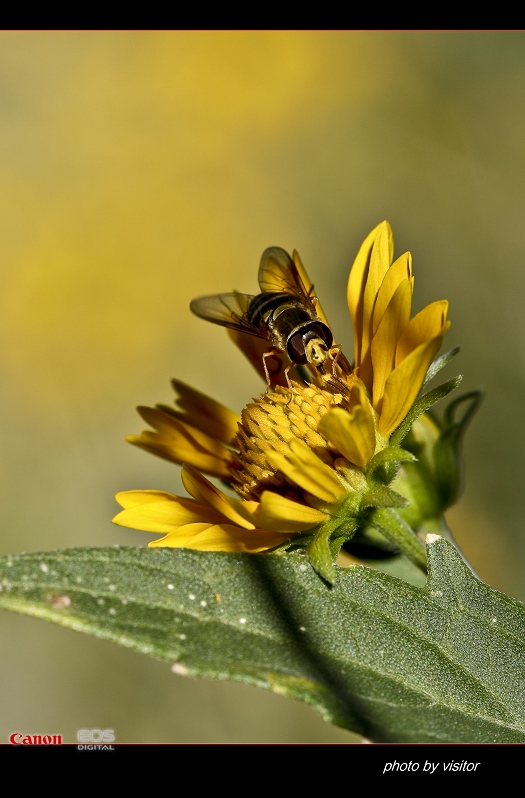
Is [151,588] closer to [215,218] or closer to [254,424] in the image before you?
[254,424]

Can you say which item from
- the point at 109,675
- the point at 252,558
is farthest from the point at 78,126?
the point at 252,558

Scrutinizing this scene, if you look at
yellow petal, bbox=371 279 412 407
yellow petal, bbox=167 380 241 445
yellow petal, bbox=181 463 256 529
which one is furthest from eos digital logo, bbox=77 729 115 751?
yellow petal, bbox=371 279 412 407

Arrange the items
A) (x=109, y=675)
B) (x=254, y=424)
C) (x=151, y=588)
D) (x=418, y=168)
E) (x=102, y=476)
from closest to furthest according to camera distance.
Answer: (x=151, y=588), (x=254, y=424), (x=109, y=675), (x=102, y=476), (x=418, y=168)

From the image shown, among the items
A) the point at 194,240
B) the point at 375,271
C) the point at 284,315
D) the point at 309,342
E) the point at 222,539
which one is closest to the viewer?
the point at 222,539

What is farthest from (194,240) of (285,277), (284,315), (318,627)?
(318,627)

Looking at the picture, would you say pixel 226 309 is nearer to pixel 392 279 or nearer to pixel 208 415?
pixel 208 415

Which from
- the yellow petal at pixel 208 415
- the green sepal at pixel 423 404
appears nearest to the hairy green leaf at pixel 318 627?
the green sepal at pixel 423 404

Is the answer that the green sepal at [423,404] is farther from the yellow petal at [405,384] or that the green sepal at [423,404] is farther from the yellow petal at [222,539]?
the yellow petal at [222,539]
